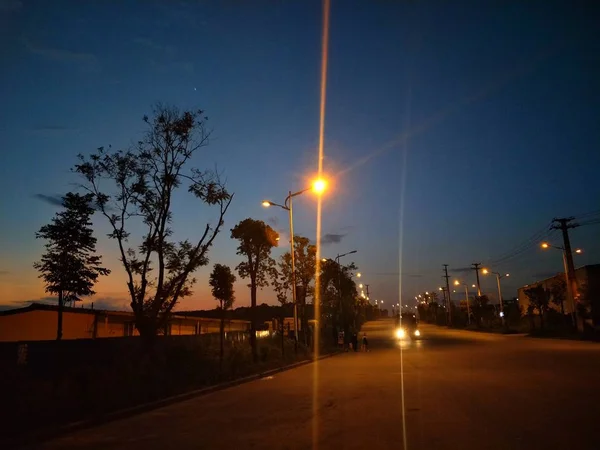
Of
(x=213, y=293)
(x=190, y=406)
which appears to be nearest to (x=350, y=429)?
(x=190, y=406)

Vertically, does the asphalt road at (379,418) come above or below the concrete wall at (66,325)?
below

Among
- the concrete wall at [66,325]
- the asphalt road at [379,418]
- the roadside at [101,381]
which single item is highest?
the concrete wall at [66,325]

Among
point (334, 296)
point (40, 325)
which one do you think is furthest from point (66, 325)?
point (334, 296)

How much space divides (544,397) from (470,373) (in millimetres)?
6951

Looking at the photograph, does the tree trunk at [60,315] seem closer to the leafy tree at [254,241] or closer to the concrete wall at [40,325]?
the concrete wall at [40,325]

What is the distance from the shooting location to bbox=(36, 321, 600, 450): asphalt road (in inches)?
333

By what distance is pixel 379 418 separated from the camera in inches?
410

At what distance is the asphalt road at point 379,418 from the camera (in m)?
8.45

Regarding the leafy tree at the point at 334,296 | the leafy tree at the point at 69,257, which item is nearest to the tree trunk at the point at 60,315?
the leafy tree at the point at 69,257

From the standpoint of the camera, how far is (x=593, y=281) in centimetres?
6800

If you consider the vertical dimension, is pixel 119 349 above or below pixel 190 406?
above

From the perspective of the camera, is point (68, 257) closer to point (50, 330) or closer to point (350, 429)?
point (50, 330)

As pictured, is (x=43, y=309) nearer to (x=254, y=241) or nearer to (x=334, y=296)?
(x=254, y=241)

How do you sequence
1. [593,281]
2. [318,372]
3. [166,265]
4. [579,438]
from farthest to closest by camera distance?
[593,281], [318,372], [166,265], [579,438]
